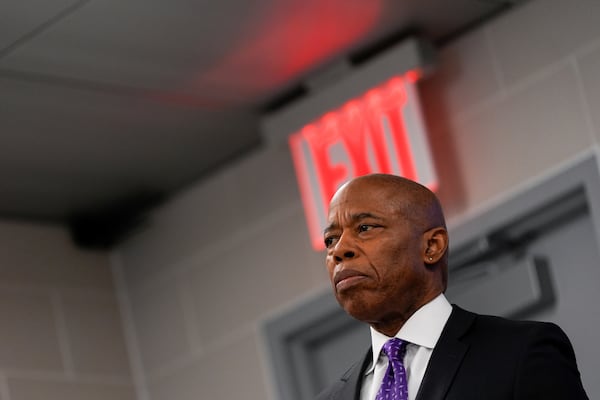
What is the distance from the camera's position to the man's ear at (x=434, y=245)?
1.94m

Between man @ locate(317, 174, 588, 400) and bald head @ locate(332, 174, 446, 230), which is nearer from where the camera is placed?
man @ locate(317, 174, 588, 400)

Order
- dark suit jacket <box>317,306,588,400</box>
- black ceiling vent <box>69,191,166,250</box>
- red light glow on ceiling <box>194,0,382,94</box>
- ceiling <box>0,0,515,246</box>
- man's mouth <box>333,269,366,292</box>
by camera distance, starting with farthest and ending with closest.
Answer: black ceiling vent <box>69,191,166,250</box>, red light glow on ceiling <box>194,0,382,94</box>, ceiling <box>0,0,515,246</box>, man's mouth <box>333,269,366,292</box>, dark suit jacket <box>317,306,588,400</box>

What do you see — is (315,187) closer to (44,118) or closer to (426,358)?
(44,118)

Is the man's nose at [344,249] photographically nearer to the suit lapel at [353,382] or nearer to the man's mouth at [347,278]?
the man's mouth at [347,278]

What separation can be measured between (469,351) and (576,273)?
1.50 meters

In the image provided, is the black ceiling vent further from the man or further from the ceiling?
the man

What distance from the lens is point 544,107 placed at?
11.0ft

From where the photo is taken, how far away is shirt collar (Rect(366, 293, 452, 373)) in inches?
75.2

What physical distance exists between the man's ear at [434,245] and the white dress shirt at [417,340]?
57 millimetres

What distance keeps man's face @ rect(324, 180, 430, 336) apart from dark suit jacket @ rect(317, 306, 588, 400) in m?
0.08

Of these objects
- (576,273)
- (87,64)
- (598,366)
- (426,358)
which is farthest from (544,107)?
(426,358)

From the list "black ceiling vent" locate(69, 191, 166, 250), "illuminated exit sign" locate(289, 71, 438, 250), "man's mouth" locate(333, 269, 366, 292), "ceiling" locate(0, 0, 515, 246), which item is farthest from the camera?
"black ceiling vent" locate(69, 191, 166, 250)

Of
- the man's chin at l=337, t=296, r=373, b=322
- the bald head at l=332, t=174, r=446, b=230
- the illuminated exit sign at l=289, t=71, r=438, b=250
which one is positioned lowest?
the man's chin at l=337, t=296, r=373, b=322

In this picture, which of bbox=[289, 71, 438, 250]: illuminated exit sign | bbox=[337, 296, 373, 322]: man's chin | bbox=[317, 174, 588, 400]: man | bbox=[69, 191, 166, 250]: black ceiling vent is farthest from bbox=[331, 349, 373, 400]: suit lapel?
bbox=[69, 191, 166, 250]: black ceiling vent
